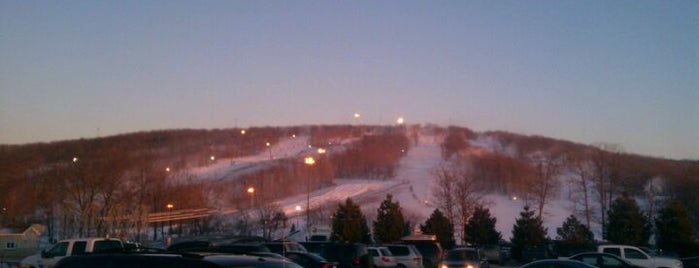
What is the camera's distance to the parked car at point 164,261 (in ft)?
20.2

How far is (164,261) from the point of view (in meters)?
6.28

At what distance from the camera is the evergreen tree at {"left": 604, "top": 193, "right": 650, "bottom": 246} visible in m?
49.9

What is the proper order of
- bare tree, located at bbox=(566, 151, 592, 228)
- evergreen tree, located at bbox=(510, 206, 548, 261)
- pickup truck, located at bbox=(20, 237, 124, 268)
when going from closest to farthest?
pickup truck, located at bbox=(20, 237, 124, 268)
evergreen tree, located at bbox=(510, 206, 548, 261)
bare tree, located at bbox=(566, 151, 592, 228)

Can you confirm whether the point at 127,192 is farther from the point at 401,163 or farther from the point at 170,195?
the point at 401,163

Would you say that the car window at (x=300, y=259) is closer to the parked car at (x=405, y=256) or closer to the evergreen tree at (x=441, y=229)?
the parked car at (x=405, y=256)

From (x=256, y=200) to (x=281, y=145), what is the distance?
4494 inches

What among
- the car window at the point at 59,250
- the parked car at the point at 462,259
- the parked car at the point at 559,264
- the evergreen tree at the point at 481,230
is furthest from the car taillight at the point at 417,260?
the evergreen tree at the point at 481,230

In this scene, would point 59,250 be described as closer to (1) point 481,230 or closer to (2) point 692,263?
(2) point 692,263

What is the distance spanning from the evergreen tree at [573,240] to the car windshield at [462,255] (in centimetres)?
2070

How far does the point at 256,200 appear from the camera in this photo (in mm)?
80938

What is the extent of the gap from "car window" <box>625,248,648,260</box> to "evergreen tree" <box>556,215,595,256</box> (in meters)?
14.8

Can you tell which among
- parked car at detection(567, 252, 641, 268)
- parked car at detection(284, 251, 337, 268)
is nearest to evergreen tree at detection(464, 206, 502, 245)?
parked car at detection(567, 252, 641, 268)

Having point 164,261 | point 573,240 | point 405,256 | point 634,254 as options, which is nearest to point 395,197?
point 573,240

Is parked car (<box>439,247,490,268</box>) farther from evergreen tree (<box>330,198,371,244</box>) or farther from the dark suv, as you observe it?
evergreen tree (<box>330,198,371,244</box>)
